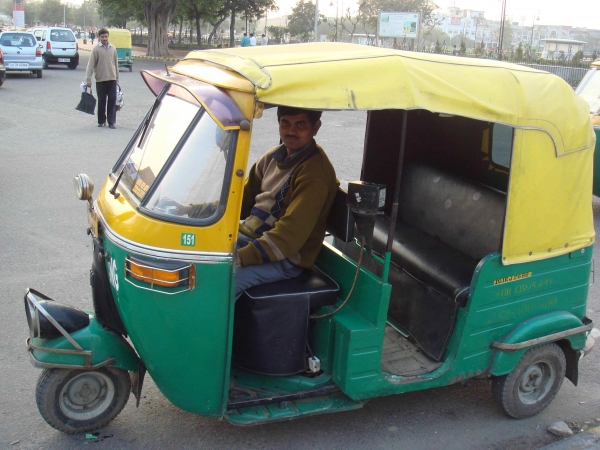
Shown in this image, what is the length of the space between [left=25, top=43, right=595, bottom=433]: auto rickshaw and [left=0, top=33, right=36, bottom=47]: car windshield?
20.7m

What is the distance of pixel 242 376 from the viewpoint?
3316mm

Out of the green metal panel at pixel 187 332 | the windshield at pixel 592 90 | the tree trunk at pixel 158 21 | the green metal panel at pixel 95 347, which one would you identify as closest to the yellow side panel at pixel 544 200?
the green metal panel at pixel 187 332

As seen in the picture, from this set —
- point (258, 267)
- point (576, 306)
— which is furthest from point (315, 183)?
point (576, 306)

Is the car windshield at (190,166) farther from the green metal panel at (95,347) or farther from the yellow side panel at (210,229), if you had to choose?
the green metal panel at (95,347)

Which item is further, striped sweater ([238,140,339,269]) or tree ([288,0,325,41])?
tree ([288,0,325,41])

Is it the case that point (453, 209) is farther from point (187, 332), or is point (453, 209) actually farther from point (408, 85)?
point (187, 332)

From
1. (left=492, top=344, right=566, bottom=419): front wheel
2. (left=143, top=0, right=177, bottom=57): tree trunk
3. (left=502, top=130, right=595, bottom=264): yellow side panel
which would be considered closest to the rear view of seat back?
(left=502, top=130, right=595, bottom=264): yellow side panel

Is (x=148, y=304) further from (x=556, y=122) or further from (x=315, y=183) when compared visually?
(x=556, y=122)

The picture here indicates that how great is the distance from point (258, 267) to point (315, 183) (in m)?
0.52

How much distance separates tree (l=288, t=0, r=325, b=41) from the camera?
65938 mm

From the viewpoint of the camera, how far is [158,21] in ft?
113

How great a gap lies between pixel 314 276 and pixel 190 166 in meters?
0.98

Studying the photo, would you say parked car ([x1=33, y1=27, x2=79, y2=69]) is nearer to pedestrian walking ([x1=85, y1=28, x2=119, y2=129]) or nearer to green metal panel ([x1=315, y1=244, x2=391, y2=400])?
pedestrian walking ([x1=85, y1=28, x2=119, y2=129])

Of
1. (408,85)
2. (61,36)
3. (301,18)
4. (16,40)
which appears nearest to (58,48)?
(61,36)
